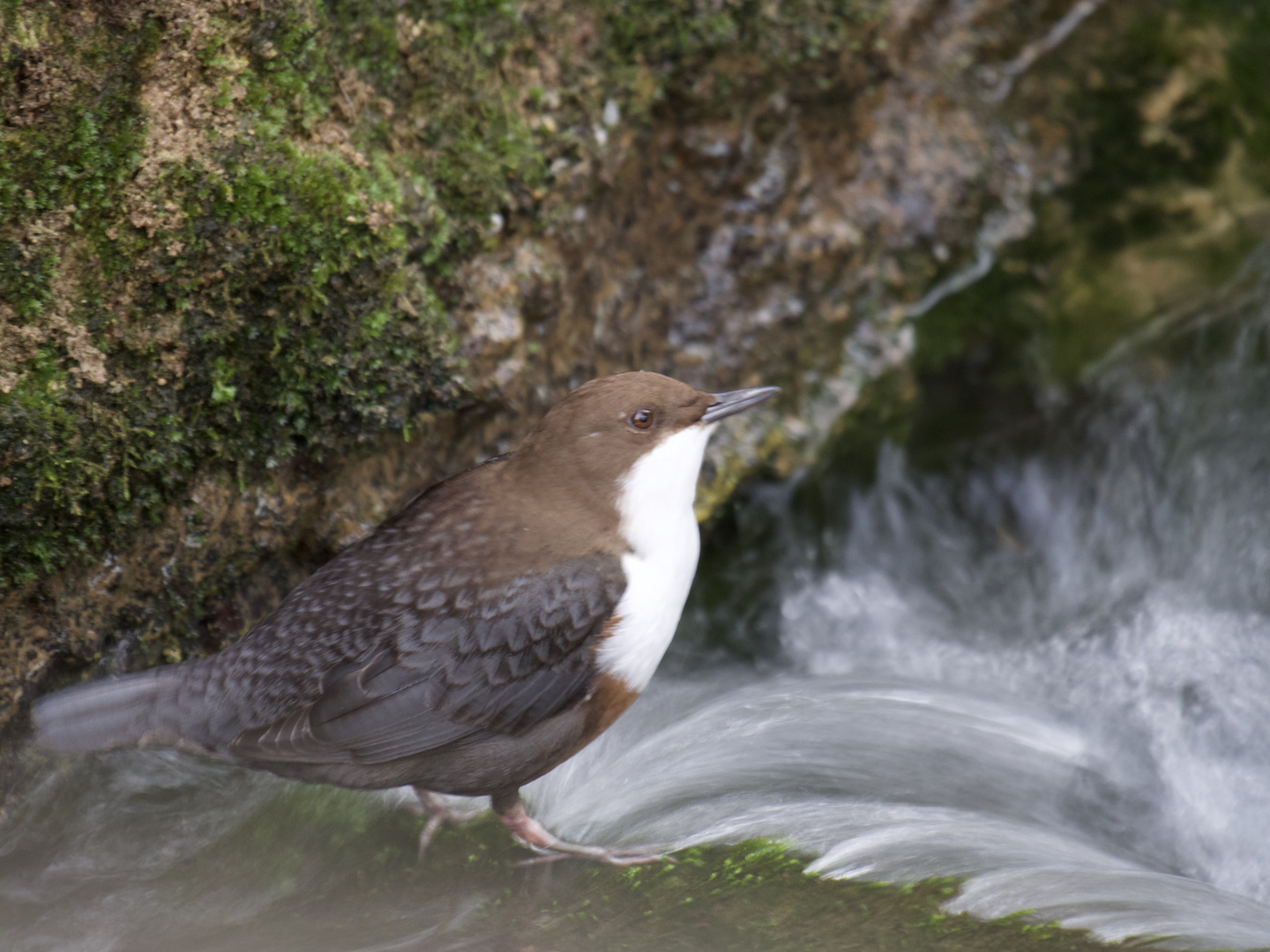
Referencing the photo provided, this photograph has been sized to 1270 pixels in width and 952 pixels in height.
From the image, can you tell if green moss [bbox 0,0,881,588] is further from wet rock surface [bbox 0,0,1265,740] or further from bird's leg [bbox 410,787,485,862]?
bird's leg [bbox 410,787,485,862]

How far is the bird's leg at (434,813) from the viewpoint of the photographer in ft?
9.97

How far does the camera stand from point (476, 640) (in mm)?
2615

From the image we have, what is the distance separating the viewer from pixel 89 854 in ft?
9.56

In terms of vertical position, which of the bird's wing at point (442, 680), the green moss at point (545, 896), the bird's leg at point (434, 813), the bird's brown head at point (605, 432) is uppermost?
the bird's brown head at point (605, 432)

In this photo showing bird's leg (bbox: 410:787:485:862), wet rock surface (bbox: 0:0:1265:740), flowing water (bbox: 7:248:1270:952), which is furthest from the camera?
bird's leg (bbox: 410:787:485:862)

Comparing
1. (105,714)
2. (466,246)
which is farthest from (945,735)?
(105,714)

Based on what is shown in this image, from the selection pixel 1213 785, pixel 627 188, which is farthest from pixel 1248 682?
pixel 627 188

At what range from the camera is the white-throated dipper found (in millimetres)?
2600

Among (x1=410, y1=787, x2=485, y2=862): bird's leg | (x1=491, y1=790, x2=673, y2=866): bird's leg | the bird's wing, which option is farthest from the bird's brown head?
(x1=410, y1=787, x2=485, y2=862): bird's leg

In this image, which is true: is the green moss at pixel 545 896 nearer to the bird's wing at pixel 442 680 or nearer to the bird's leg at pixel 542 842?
the bird's leg at pixel 542 842

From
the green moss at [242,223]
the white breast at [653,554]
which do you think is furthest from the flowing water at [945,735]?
the green moss at [242,223]

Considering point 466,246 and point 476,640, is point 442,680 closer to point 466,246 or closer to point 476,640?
point 476,640

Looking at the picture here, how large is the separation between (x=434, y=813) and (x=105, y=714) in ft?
3.18

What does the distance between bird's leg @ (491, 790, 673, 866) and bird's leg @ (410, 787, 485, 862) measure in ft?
0.73
